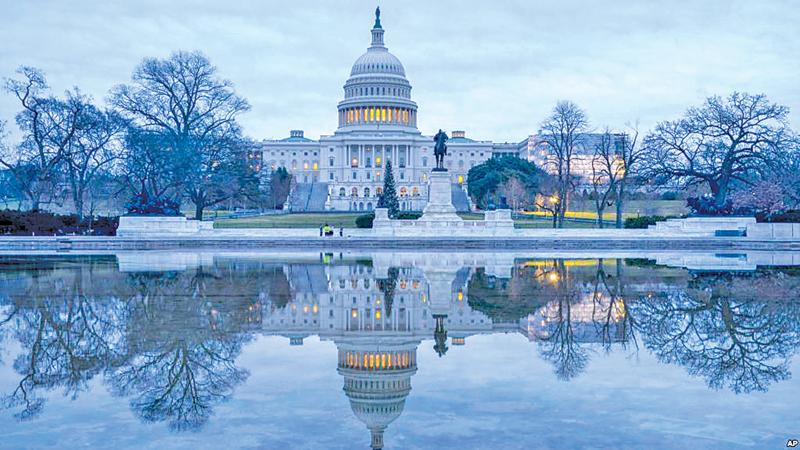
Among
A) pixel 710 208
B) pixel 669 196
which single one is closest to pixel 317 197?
pixel 669 196

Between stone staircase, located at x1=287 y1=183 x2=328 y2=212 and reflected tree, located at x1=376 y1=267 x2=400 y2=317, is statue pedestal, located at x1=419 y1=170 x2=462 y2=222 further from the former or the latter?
stone staircase, located at x1=287 y1=183 x2=328 y2=212

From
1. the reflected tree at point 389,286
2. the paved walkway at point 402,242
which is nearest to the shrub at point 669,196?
the paved walkway at point 402,242

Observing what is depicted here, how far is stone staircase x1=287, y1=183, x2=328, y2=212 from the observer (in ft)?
338

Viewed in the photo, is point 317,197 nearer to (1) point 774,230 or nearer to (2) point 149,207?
(2) point 149,207

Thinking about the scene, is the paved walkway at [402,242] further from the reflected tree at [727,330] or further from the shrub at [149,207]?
the reflected tree at [727,330]

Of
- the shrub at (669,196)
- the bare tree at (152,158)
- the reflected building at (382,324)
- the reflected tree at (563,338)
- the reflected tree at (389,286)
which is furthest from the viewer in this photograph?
the shrub at (669,196)

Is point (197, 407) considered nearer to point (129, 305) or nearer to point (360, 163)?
point (129, 305)

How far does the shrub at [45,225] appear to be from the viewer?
3954 cm

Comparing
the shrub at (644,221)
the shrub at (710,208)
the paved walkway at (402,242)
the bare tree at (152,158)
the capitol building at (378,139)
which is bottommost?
the paved walkway at (402,242)

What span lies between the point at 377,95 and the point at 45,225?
9775 cm

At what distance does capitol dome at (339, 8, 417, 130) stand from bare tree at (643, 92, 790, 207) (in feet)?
291

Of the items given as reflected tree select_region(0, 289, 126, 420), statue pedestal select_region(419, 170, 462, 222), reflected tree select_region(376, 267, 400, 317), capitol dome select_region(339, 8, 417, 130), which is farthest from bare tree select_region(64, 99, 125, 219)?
capitol dome select_region(339, 8, 417, 130)

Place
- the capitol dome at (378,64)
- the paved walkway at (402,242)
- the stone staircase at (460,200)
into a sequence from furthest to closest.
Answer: the capitol dome at (378,64), the stone staircase at (460,200), the paved walkway at (402,242)

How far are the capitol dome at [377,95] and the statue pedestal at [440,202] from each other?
9136 cm
